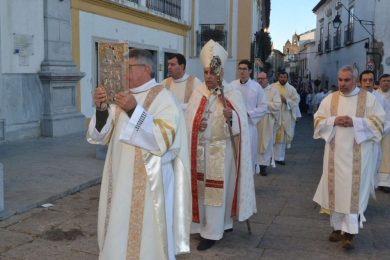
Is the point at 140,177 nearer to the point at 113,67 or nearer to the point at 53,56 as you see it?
the point at 113,67

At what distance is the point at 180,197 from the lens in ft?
11.5

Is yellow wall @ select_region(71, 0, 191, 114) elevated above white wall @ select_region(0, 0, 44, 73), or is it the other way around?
yellow wall @ select_region(71, 0, 191, 114)

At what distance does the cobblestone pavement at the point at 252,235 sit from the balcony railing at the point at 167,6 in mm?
11433

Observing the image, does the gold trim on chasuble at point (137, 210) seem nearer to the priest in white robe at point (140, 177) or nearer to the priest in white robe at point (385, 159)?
the priest in white robe at point (140, 177)

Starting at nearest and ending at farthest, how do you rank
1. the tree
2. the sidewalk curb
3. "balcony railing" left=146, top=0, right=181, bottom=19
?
1. the sidewalk curb
2. "balcony railing" left=146, top=0, right=181, bottom=19
3. the tree

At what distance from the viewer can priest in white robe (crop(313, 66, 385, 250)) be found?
4.71 meters

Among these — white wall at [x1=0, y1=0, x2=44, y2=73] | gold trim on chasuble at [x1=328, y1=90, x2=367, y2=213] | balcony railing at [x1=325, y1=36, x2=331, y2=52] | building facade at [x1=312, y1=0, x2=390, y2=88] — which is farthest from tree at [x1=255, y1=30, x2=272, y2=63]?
gold trim on chasuble at [x1=328, y1=90, x2=367, y2=213]

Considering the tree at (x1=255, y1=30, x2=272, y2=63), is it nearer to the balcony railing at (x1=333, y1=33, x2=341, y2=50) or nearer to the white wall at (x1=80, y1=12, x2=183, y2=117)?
the balcony railing at (x1=333, y1=33, x2=341, y2=50)

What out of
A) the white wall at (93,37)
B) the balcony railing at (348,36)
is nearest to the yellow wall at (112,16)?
the white wall at (93,37)

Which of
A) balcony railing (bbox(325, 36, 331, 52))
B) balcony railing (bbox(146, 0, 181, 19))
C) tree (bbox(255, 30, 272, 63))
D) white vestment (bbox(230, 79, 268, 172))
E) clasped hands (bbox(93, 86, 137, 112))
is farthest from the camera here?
balcony railing (bbox(325, 36, 331, 52))

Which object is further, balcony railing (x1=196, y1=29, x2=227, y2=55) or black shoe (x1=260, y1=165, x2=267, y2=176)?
balcony railing (x1=196, y1=29, x2=227, y2=55)

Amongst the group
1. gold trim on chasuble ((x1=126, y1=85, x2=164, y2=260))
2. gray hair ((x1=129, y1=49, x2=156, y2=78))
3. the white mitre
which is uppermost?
the white mitre

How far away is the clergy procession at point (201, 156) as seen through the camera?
3.25m

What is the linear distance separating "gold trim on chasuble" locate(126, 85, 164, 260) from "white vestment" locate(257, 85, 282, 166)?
18.6ft
